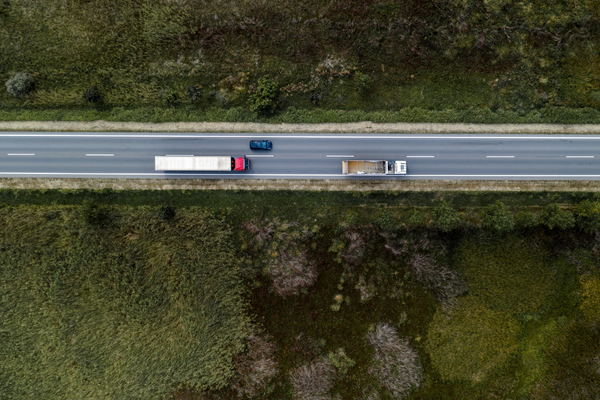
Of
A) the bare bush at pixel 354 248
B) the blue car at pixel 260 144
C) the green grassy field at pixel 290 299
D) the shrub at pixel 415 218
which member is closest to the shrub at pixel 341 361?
the green grassy field at pixel 290 299

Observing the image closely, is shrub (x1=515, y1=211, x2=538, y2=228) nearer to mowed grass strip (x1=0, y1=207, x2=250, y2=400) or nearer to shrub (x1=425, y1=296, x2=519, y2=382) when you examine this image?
shrub (x1=425, y1=296, x2=519, y2=382)

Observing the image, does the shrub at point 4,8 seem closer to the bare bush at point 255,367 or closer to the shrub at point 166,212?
the shrub at point 166,212

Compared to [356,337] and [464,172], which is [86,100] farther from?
[464,172]

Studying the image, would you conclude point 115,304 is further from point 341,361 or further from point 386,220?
point 386,220

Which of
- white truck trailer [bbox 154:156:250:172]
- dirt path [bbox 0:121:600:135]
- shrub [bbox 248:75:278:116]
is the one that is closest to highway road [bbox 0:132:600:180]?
dirt path [bbox 0:121:600:135]

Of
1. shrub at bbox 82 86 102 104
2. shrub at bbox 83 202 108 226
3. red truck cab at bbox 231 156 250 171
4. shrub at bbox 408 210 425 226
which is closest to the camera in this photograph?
shrub at bbox 83 202 108 226

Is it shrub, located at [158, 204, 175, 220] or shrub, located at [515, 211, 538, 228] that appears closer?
shrub, located at [515, 211, 538, 228]

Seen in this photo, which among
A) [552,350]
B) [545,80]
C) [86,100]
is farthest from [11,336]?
[545,80]
